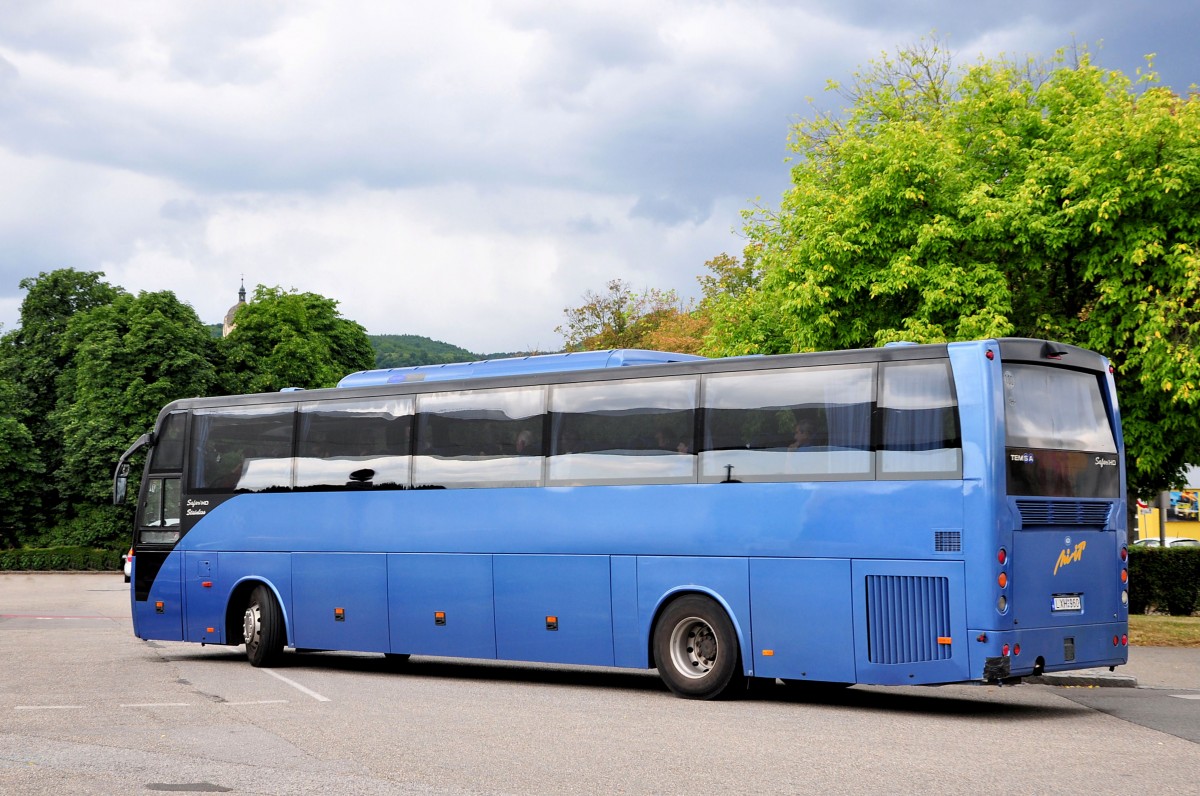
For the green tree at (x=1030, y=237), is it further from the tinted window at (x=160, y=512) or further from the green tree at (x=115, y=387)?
the green tree at (x=115, y=387)

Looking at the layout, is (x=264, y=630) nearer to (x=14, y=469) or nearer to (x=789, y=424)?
A: (x=789, y=424)

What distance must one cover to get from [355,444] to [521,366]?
8.41ft

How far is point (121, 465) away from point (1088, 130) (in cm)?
1576

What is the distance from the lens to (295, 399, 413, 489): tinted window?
1720cm

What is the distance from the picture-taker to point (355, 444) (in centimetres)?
1766

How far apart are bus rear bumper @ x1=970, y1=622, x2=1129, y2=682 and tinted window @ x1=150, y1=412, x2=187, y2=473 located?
1198 cm

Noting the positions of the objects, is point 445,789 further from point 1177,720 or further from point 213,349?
point 213,349

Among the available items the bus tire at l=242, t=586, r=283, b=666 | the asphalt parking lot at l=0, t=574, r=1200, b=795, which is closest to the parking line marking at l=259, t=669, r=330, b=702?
the asphalt parking lot at l=0, t=574, r=1200, b=795

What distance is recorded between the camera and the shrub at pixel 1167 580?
25.9m

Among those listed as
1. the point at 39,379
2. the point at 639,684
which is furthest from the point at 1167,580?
the point at 39,379

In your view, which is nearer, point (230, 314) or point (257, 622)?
point (257, 622)

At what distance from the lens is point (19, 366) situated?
69000mm

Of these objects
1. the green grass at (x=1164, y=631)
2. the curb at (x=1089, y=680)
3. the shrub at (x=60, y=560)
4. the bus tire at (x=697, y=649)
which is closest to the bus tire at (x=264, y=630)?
the bus tire at (x=697, y=649)

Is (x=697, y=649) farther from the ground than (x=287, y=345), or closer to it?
closer to it
